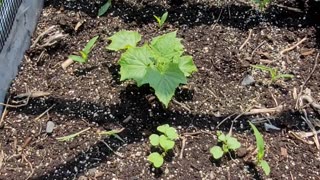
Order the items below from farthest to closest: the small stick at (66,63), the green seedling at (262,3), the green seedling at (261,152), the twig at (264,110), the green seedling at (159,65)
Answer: the green seedling at (262,3)
the small stick at (66,63)
the twig at (264,110)
the green seedling at (159,65)
the green seedling at (261,152)

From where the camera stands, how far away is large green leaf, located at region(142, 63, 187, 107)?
2029mm

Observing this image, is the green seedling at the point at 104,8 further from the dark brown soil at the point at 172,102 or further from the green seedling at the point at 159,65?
the green seedling at the point at 159,65

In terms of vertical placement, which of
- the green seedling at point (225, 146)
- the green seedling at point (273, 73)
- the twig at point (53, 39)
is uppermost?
the twig at point (53, 39)

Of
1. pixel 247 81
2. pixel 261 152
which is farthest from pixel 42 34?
pixel 261 152

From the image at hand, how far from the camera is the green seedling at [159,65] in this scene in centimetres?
205

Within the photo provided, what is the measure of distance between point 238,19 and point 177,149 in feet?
2.36

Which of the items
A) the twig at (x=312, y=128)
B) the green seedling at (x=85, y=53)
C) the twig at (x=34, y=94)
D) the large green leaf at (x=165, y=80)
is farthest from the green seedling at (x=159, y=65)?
the twig at (x=312, y=128)

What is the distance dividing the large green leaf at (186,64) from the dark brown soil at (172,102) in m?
0.10

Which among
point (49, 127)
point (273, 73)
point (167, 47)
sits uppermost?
point (167, 47)

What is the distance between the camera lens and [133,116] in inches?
84.2

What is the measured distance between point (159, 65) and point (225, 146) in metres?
0.39

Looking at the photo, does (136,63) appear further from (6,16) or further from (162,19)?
(6,16)

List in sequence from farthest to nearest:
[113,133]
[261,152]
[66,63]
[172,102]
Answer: [66,63]
[172,102]
[113,133]
[261,152]

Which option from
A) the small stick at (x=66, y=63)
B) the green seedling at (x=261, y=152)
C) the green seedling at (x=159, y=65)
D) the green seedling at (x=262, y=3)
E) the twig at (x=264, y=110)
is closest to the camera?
the green seedling at (x=261, y=152)
